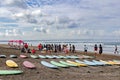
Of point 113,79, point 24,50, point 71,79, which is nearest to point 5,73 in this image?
point 71,79

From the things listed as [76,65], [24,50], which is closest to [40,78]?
[76,65]

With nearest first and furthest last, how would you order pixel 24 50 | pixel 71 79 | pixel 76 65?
pixel 71 79 → pixel 76 65 → pixel 24 50

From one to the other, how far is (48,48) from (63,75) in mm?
25260

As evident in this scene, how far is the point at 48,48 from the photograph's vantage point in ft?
140

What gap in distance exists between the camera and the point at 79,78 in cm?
1639

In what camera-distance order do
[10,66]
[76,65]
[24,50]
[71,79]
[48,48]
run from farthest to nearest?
[48,48] → [24,50] → [76,65] → [10,66] → [71,79]

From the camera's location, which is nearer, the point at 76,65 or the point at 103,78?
the point at 103,78

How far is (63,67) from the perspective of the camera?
68.5 ft

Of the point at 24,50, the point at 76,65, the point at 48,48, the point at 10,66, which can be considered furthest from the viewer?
the point at 48,48

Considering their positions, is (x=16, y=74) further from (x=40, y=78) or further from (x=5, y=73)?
(x=40, y=78)

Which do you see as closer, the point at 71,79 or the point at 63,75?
the point at 71,79

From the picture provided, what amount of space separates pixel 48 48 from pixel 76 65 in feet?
68.3

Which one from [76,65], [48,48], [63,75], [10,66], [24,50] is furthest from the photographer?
[48,48]

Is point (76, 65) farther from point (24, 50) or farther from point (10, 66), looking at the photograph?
point (24, 50)
